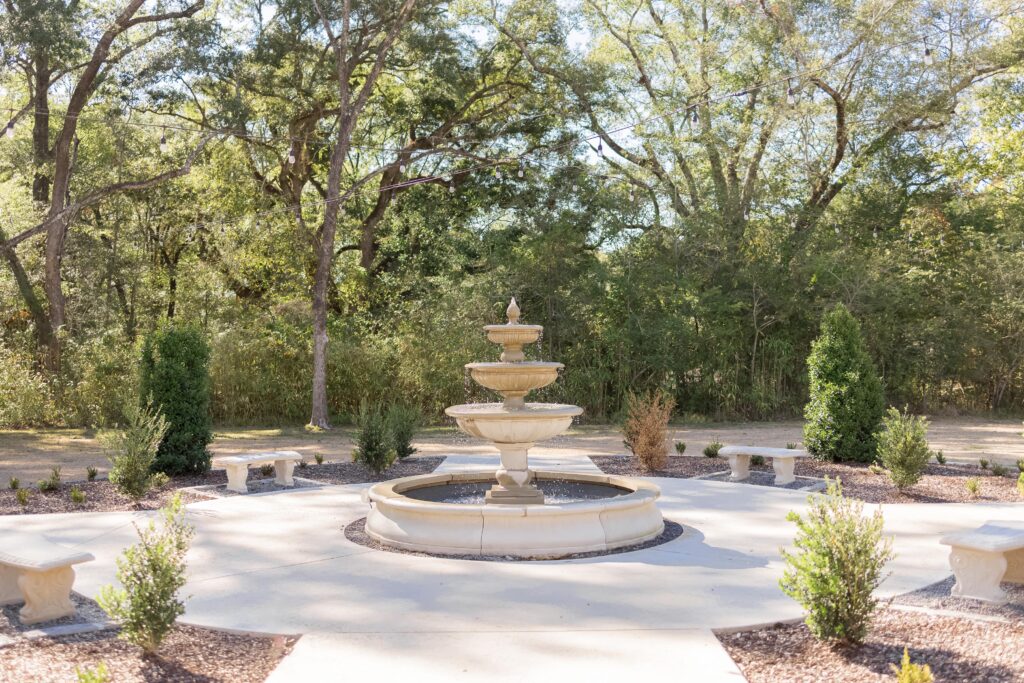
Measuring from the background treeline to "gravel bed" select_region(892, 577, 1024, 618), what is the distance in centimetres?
1299

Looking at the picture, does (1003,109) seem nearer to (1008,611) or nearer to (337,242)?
(337,242)

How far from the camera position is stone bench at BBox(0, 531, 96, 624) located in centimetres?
484

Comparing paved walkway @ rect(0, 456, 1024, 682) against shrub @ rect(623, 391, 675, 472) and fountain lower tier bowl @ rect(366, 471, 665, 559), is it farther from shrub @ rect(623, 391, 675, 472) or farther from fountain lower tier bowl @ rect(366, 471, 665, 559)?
shrub @ rect(623, 391, 675, 472)

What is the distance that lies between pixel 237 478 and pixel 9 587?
14.2ft

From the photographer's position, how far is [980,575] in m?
5.19

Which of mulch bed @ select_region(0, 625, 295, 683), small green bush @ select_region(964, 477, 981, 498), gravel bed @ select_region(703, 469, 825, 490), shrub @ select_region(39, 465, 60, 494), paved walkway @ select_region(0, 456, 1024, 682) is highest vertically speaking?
small green bush @ select_region(964, 477, 981, 498)

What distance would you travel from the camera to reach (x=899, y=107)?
67.1 feet

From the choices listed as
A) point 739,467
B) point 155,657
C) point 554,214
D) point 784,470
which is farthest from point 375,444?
point 554,214

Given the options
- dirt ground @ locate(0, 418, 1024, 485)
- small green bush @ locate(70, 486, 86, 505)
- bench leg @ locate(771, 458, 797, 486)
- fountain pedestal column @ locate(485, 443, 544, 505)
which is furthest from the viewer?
dirt ground @ locate(0, 418, 1024, 485)

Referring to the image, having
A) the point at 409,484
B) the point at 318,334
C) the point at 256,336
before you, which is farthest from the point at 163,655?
the point at 256,336

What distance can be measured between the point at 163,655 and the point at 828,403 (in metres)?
9.20

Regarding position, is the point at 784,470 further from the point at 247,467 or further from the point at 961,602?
the point at 247,467

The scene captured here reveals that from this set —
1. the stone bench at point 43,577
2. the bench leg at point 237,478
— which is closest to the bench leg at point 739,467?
the bench leg at point 237,478

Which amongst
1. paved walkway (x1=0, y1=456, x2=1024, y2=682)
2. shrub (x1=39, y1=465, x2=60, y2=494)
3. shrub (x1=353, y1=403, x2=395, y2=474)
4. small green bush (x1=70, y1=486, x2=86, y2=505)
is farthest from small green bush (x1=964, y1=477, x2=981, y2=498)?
shrub (x1=39, y1=465, x2=60, y2=494)
